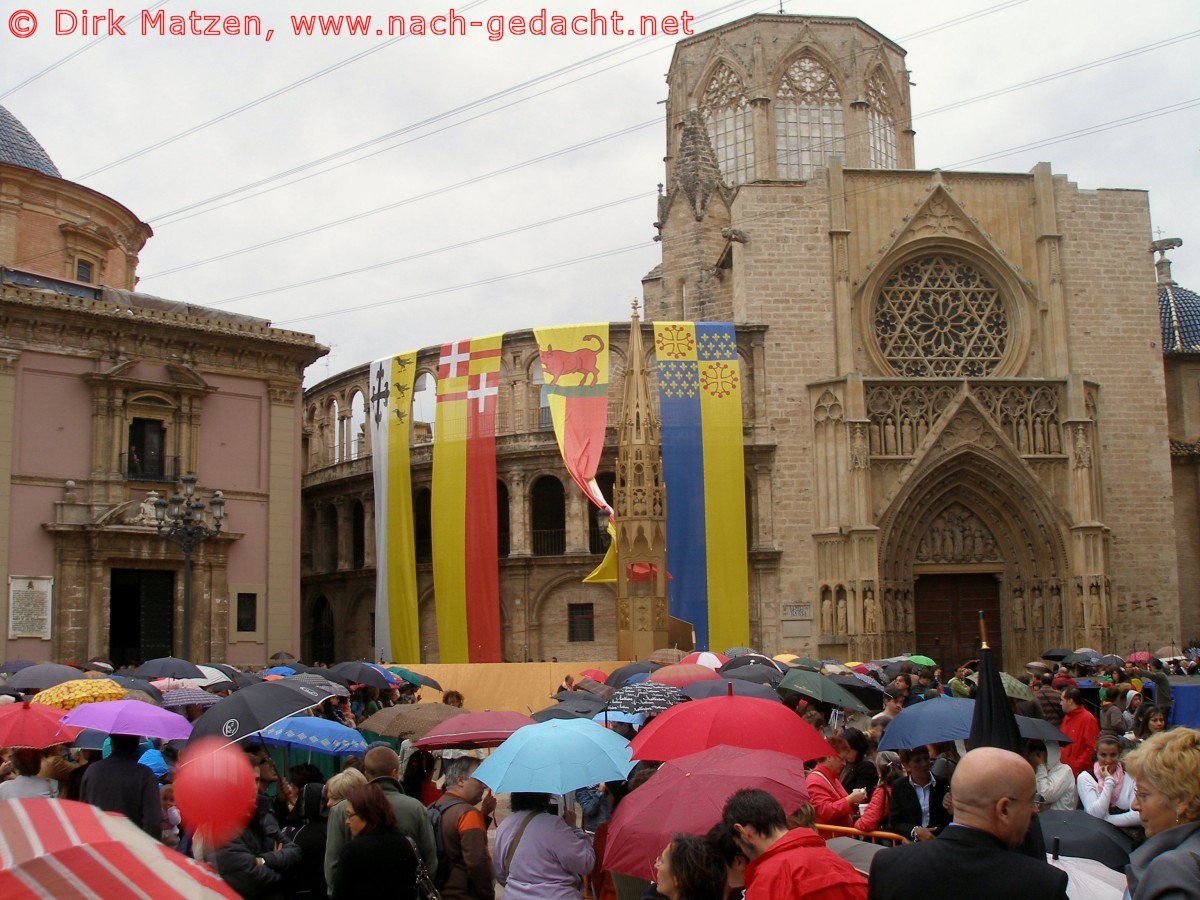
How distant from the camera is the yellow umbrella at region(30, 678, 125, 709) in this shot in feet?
37.8

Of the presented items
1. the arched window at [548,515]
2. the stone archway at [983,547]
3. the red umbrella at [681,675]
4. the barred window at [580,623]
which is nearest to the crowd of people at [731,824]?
the red umbrella at [681,675]

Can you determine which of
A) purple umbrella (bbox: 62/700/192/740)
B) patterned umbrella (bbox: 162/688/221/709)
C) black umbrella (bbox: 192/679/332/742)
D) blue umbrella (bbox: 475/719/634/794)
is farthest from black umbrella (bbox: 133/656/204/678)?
blue umbrella (bbox: 475/719/634/794)

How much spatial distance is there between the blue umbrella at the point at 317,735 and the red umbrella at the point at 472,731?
0.52 meters

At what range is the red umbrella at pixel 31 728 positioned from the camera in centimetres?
889

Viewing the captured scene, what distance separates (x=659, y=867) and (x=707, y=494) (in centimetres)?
2895

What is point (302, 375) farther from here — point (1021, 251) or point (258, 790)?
point (258, 790)

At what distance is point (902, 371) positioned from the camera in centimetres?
3719

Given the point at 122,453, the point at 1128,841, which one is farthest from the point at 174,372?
the point at 1128,841

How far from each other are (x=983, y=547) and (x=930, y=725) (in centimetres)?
2951

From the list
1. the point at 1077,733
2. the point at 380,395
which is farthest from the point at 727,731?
the point at 380,395

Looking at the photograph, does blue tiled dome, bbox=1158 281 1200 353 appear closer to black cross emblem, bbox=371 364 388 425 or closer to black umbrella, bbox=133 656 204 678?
black cross emblem, bbox=371 364 388 425

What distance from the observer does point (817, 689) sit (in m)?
13.3

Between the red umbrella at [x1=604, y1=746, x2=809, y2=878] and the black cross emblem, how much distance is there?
31.5 metres

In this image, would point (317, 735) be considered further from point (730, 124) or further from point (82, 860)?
point (730, 124)
